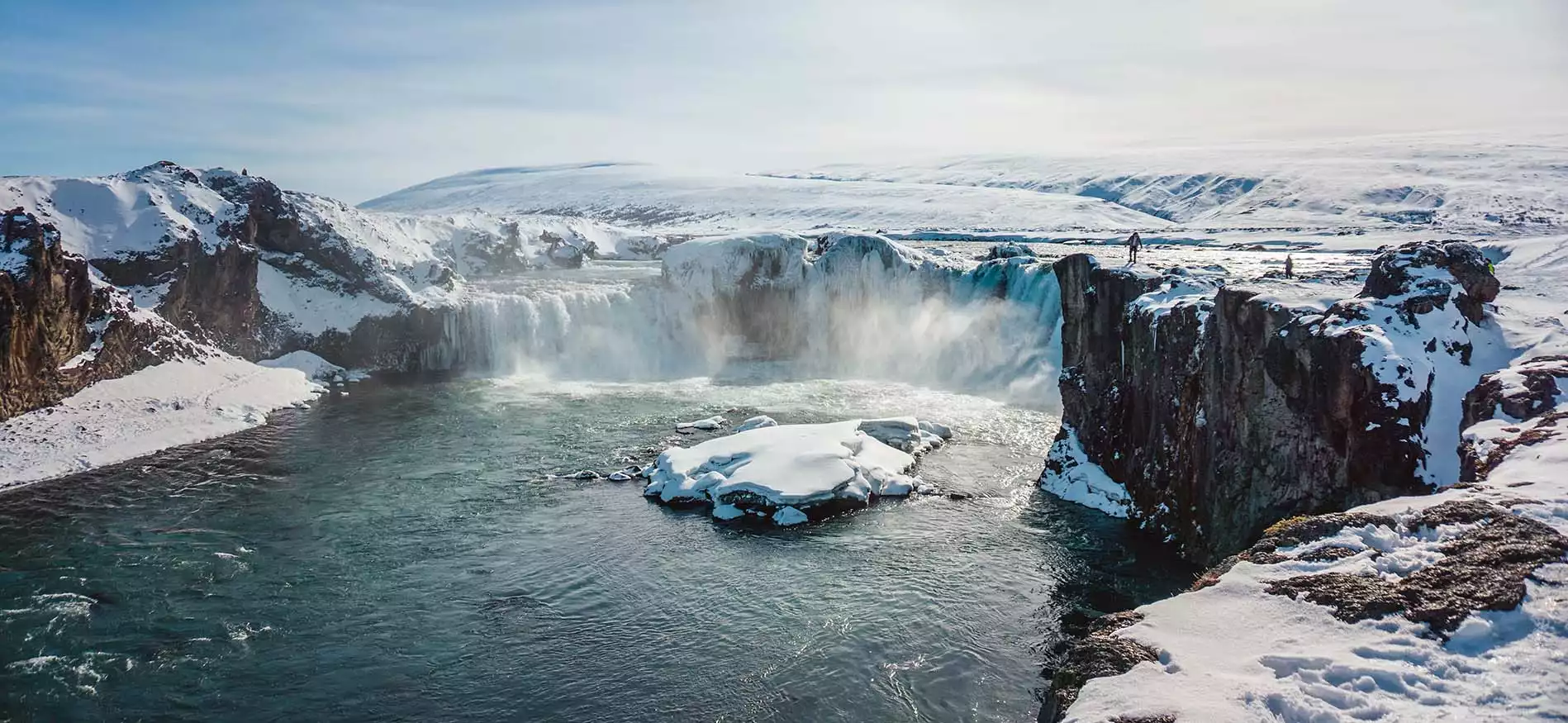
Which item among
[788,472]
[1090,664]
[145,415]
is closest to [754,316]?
[788,472]

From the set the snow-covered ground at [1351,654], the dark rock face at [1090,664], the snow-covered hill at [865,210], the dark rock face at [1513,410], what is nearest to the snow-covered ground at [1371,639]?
the snow-covered ground at [1351,654]

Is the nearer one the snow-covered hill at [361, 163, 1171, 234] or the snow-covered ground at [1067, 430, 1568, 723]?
the snow-covered ground at [1067, 430, 1568, 723]

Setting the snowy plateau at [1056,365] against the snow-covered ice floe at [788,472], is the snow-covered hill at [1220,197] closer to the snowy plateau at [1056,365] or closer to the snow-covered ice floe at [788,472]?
the snowy plateau at [1056,365]

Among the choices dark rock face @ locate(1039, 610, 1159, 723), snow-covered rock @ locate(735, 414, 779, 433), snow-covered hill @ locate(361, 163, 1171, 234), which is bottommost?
snow-covered rock @ locate(735, 414, 779, 433)

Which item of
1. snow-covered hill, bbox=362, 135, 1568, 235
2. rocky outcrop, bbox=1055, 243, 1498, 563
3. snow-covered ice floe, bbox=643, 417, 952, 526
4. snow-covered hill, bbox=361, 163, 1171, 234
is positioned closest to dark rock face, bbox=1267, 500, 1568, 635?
rocky outcrop, bbox=1055, 243, 1498, 563

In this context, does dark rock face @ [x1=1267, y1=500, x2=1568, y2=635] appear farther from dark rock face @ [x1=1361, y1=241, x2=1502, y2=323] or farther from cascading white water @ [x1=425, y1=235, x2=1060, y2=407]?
cascading white water @ [x1=425, y1=235, x2=1060, y2=407]

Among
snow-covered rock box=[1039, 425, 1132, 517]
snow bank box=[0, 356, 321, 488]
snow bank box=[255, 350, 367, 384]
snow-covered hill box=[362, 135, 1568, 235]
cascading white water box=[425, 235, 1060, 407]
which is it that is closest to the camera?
snow-covered rock box=[1039, 425, 1132, 517]
